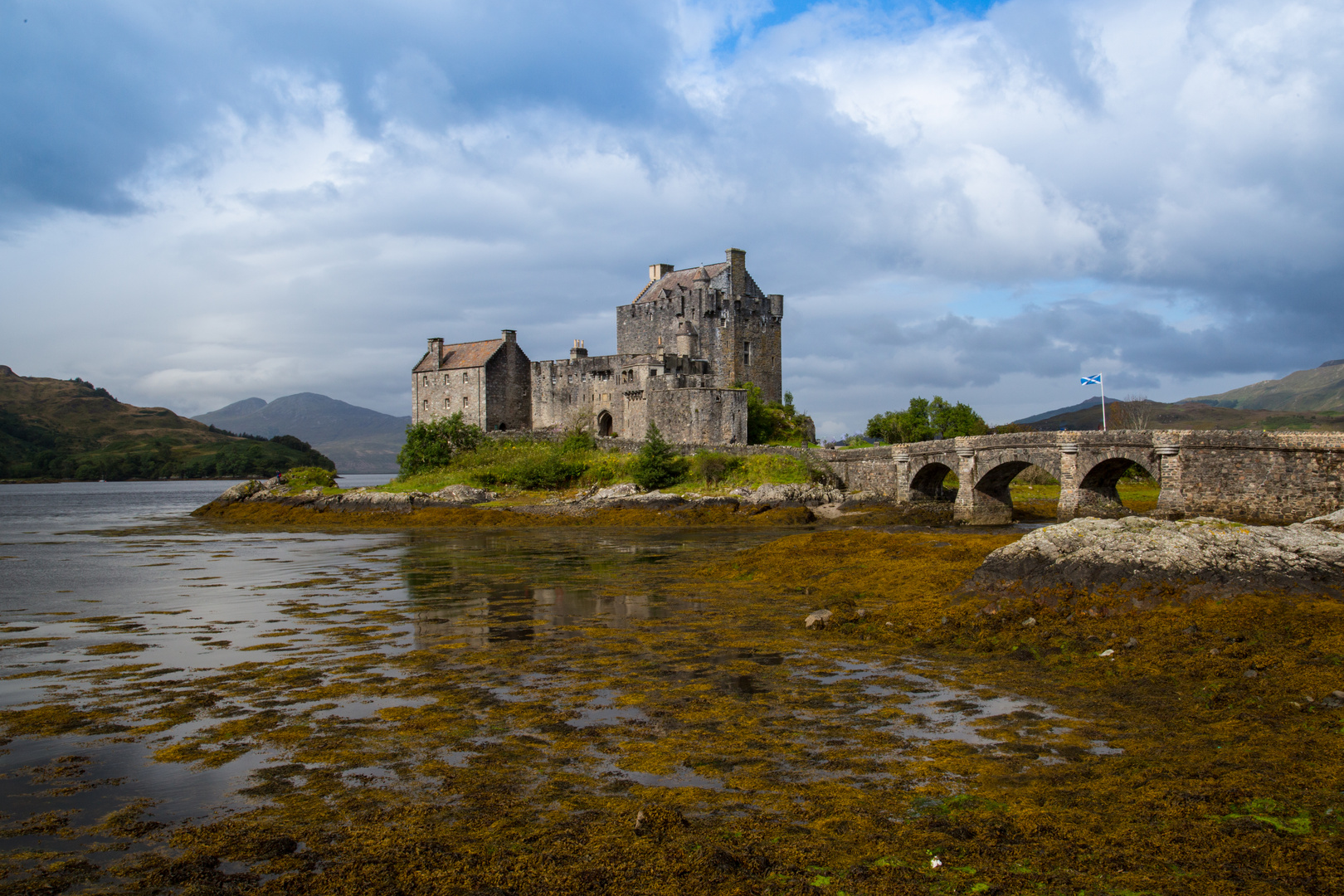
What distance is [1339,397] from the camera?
7431 inches

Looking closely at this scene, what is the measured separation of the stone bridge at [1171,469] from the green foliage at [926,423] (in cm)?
2674

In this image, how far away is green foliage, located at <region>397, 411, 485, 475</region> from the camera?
196ft

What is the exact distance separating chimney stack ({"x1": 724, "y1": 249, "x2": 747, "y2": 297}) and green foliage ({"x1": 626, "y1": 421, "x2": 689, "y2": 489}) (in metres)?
15.8

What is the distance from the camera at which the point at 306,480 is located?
6012 centimetres

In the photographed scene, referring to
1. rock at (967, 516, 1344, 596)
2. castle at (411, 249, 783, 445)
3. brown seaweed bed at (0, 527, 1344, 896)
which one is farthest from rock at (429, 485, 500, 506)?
rock at (967, 516, 1344, 596)

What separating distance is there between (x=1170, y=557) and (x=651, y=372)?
46193 mm

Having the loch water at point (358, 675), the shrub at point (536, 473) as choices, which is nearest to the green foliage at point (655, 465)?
the shrub at point (536, 473)

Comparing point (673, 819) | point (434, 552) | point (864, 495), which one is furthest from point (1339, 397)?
point (673, 819)

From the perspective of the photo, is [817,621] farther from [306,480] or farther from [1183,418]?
[1183,418]

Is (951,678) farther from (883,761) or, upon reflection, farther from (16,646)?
(16,646)

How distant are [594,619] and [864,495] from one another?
33.1m

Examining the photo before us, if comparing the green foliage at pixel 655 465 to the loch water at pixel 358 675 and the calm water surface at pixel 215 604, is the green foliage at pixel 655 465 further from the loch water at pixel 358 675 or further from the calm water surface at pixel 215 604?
the loch water at pixel 358 675

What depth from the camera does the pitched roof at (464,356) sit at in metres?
65.8

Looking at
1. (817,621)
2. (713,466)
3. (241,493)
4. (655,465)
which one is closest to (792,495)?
(713,466)
